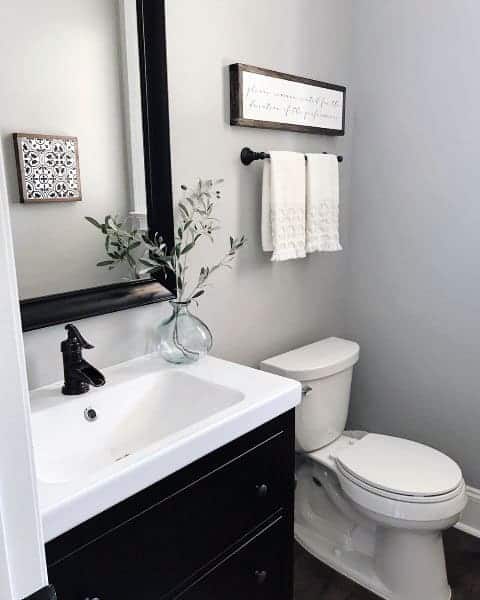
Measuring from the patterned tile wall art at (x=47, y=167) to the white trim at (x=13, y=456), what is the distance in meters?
0.86

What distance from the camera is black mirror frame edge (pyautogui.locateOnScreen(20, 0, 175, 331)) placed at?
53.4 inches

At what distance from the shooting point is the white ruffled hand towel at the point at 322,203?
1.90 meters

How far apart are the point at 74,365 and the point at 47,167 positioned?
49 cm

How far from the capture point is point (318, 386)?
188cm

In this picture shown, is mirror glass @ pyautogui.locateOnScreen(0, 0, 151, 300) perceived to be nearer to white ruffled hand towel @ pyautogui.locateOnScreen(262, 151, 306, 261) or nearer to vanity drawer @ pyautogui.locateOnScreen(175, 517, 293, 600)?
white ruffled hand towel @ pyautogui.locateOnScreen(262, 151, 306, 261)

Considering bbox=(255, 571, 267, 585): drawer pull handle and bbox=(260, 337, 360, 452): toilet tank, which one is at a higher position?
bbox=(260, 337, 360, 452): toilet tank

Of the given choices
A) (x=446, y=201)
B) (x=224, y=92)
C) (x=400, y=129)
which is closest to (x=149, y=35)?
(x=224, y=92)

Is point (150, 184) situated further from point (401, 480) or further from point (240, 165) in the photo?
point (401, 480)

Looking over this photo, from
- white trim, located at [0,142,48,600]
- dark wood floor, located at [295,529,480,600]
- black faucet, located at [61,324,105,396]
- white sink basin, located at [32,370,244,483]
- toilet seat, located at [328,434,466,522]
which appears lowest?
dark wood floor, located at [295,529,480,600]

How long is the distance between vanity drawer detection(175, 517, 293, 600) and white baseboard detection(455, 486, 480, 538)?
0.98m

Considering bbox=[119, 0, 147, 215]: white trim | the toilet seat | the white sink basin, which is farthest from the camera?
the toilet seat

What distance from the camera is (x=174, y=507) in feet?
3.53

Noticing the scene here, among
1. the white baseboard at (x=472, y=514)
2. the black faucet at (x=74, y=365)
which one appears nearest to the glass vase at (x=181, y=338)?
the black faucet at (x=74, y=365)

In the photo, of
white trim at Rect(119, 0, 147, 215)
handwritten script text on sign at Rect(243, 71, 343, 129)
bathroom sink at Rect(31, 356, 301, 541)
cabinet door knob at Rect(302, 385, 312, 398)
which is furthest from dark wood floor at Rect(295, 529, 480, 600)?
handwritten script text on sign at Rect(243, 71, 343, 129)
